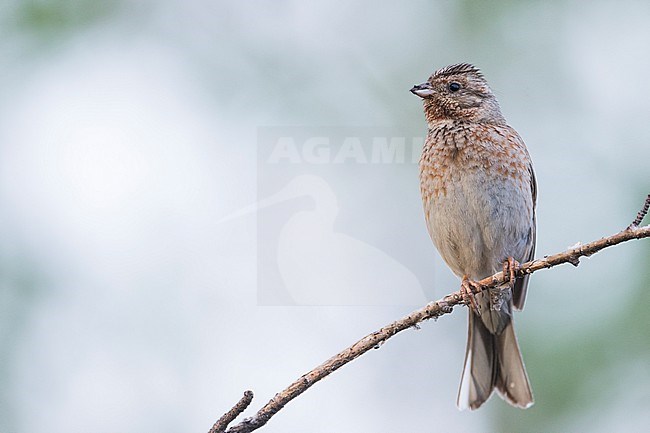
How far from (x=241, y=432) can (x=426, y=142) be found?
3489mm

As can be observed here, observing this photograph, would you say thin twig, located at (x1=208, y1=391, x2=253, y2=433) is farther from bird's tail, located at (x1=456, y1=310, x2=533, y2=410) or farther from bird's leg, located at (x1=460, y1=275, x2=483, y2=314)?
bird's tail, located at (x1=456, y1=310, x2=533, y2=410)

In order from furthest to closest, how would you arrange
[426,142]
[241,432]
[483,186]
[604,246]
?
[426,142], [483,186], [604,246], [241,432]

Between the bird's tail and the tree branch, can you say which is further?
the bird's tail

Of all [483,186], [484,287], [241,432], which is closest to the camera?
[241,432]

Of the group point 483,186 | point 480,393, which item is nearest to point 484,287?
point 483,186

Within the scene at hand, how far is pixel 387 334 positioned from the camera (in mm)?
3693

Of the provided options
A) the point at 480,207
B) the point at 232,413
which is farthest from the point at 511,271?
the point at 232,413

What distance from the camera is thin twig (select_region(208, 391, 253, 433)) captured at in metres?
Answer: 3.09

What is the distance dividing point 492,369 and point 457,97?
6.71 feet

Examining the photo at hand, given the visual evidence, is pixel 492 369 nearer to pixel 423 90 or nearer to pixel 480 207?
pixel 480 207

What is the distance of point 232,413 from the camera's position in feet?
10.2

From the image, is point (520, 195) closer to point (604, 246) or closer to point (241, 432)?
point (604, 246)

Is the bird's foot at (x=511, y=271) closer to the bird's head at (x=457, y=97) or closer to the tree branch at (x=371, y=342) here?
the tree branch at (x=371, y=342)

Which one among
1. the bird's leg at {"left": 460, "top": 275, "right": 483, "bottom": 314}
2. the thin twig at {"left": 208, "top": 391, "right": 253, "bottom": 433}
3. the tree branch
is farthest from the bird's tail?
the thin twig at {"left": 208, "top": 391, "right": 253, "bottom": 433}
